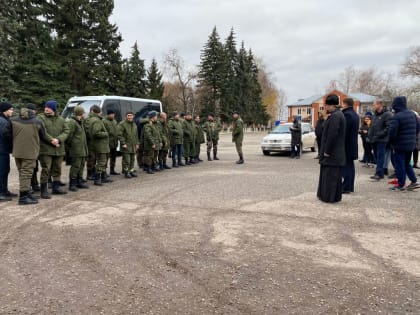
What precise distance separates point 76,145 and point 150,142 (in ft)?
10.3

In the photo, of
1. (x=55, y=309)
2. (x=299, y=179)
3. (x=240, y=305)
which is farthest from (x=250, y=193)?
(x=55, y=309)

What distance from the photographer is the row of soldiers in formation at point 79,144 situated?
23.1 ft

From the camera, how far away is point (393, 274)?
3932mm

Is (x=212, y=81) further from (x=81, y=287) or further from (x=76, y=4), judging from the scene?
(x=81, y=287)

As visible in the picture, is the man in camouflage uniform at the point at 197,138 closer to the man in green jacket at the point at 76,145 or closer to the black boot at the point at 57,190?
the man in green jacket at the point at 76,145

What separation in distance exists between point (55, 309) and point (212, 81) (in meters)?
51.6

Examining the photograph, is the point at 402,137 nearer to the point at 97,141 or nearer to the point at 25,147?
the point at 97,141

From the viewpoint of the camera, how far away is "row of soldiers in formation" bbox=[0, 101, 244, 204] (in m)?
7.03

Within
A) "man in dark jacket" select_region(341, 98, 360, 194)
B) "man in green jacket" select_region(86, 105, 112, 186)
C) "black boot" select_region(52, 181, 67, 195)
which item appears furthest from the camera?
"man in green jacket" select_region(86, 105, 112, 186)

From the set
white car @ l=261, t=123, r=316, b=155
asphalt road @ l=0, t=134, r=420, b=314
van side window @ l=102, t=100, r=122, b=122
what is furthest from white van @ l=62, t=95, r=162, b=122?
asphalt road @ l=0, t=134, r=420, b=314

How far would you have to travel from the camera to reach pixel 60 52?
32.8 metres

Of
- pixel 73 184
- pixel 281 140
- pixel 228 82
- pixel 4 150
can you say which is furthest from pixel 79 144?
pixel 228 82

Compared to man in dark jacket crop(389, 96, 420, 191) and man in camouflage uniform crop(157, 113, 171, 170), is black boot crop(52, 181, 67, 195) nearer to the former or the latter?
man in camouflage uniform crop(157, 113, 171, 170)

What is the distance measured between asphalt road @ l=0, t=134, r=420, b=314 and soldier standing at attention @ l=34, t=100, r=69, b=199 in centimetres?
55
